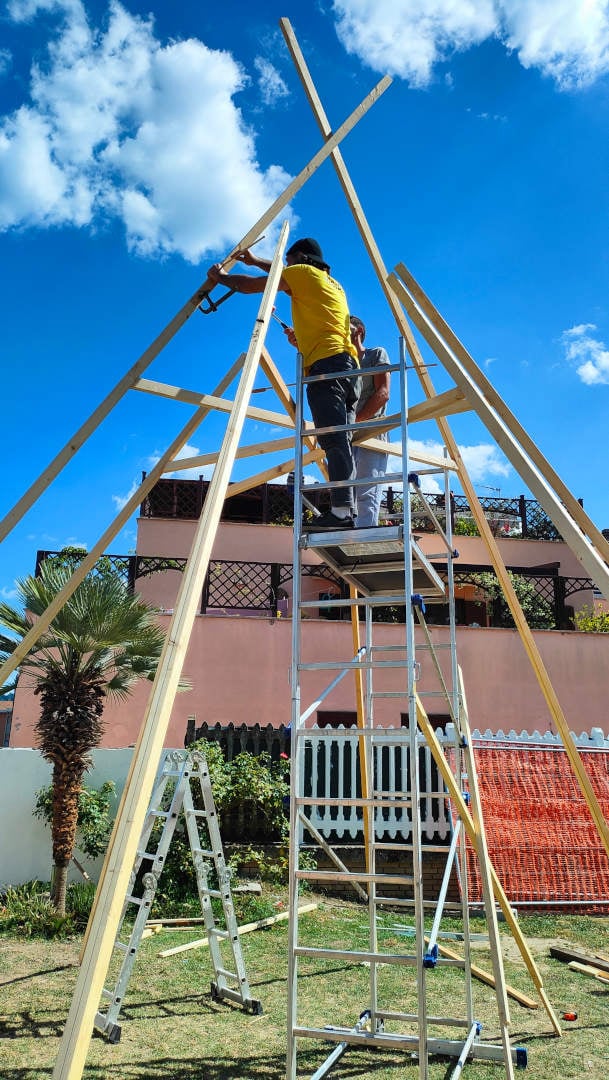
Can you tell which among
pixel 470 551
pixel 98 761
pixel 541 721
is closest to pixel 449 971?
pixel 98 761

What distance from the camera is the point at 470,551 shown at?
18.2 metres

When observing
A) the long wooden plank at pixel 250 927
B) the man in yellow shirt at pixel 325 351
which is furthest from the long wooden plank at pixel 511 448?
the long wooden plank at pixel 250 927

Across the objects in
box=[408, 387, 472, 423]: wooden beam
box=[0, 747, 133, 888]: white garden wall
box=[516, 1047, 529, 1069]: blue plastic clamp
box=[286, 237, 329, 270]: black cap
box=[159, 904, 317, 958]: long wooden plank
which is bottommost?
box=[159, 904, 317, 958]: long wooden plank

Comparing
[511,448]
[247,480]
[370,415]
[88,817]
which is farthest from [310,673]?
[511,448]

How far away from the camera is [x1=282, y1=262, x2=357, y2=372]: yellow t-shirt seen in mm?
4691

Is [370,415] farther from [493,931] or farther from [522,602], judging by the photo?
[522,602]

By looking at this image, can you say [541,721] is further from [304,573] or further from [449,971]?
[449,971]

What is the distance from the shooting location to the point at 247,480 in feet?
19.4

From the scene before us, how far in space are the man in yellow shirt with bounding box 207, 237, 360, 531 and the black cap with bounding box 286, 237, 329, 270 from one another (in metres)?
0.16

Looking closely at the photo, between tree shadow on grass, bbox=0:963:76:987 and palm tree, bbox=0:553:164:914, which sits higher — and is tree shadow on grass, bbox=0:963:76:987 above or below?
below

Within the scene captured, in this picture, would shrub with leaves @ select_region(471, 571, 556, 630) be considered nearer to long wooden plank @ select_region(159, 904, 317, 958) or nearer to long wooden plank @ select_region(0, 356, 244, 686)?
long wooden plank @ select_region(159, 904, 317, 958)

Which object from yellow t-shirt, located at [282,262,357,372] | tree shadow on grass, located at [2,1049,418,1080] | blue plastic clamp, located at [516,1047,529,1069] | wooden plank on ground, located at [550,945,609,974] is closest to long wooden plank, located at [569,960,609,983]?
wooden plank on ground, located at [550,945,609,974]

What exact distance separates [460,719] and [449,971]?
249 centimetres

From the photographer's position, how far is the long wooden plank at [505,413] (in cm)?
399
